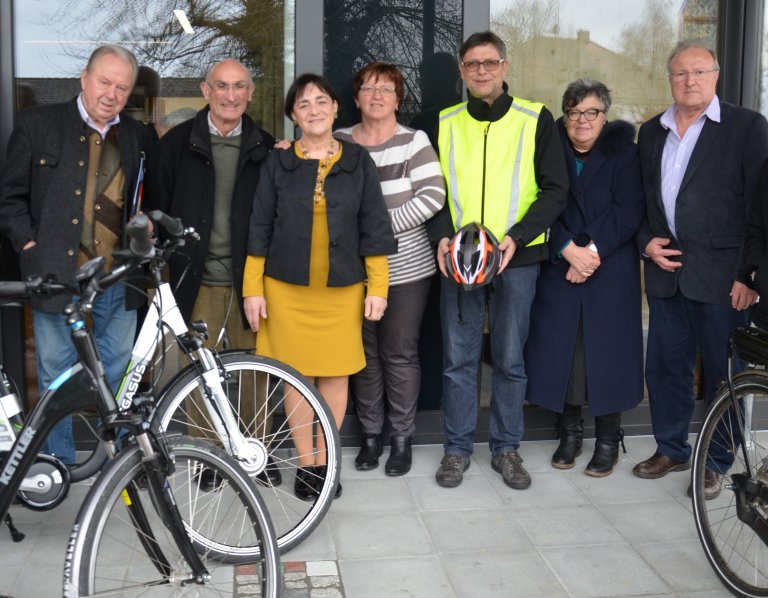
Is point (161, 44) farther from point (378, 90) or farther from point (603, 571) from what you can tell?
point (603, 571)

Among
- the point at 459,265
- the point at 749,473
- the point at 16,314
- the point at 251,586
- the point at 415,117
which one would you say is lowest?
the point at 251,586

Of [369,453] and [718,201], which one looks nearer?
[718,201]

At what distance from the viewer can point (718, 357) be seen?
157 inches

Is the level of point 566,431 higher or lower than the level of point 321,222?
lower

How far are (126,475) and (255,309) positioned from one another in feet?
4.97

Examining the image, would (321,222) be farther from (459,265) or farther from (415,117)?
(415,117)

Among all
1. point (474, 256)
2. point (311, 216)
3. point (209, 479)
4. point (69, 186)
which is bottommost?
point (209, 479)

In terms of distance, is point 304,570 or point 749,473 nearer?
point 749,473

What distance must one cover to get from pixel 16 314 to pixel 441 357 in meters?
2.03

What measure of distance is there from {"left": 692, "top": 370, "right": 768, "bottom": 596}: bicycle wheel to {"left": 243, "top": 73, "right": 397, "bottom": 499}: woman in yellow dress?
4.53 ft

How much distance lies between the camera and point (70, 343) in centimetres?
383

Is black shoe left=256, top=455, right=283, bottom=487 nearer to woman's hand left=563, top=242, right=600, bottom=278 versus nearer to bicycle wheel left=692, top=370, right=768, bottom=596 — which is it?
woman's hand left=563, top=242, right=600, bottom=278

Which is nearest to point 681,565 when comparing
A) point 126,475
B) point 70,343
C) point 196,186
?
point 126,475

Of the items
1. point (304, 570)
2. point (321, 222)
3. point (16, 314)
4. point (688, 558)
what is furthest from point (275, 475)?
point (688, 558)
